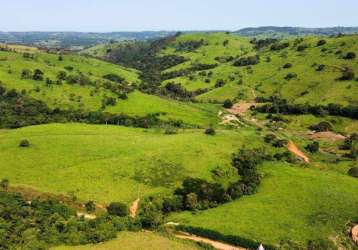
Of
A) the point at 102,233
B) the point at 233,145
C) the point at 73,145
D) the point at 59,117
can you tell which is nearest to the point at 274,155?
the point at 233,145

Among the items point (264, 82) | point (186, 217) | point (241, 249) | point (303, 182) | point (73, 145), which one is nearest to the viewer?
point (241, 249)

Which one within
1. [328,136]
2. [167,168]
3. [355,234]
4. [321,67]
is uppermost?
[321,67]

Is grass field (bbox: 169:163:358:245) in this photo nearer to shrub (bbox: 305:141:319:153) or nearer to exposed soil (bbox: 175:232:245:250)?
exposed soil (bbox: 175:232:245:250)

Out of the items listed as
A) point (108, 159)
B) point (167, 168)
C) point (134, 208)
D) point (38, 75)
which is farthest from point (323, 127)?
point (38, 75)

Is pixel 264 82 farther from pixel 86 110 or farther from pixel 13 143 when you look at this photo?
pixel 13 143

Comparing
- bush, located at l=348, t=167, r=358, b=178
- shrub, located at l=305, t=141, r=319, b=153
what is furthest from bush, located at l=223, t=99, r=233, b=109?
bush, located at l=348, t=167, r=358, b=178

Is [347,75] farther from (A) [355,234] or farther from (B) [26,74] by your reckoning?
(B) [26,74]

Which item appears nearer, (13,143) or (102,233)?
(102,233)
